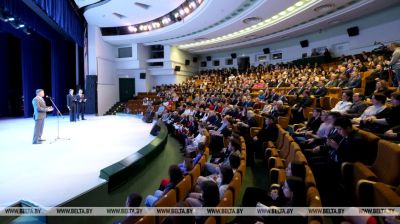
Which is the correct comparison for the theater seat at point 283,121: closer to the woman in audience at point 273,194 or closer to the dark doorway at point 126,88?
the woman in audience at point 273,194

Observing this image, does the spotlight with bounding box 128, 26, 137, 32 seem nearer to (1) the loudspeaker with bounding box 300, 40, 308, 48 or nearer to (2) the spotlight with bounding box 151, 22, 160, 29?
(2) the spotlight with bounding box 151, 22, 160, 29

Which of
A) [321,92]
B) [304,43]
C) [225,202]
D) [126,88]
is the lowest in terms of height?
[225,202]

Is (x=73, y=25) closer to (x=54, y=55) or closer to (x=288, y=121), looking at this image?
(x=54, y=55)

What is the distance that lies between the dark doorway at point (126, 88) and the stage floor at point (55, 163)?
8.92 m

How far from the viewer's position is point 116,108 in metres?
14.2

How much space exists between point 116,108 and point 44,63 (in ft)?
12.5

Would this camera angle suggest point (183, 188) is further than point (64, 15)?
No

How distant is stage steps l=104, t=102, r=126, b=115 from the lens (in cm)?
1380

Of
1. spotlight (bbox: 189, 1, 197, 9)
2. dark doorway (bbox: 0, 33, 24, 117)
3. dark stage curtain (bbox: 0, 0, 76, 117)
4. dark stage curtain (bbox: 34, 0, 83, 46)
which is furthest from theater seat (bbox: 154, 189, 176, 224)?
dark doorway (bbox: 0, 33, 24, 117)

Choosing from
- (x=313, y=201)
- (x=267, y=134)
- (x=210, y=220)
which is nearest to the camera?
(x=210, y=220)

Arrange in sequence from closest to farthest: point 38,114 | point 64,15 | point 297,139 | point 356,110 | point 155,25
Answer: point 297,139 < point 356,110 < point 38,114 < point 64,15 < point 155,25

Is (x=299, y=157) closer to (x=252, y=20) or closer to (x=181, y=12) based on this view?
(x=252, y=20)

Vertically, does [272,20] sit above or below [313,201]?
above

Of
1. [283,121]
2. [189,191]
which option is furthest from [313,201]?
[283,121]
